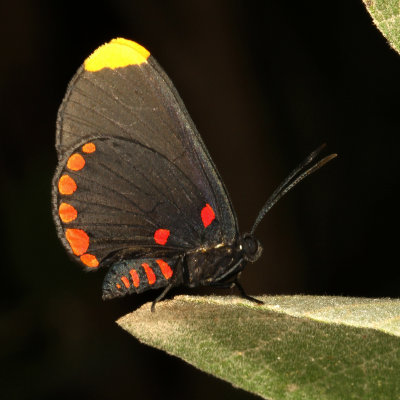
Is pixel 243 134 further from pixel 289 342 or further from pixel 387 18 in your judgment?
pixel 289 342

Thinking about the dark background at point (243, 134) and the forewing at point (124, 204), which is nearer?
the forewing at point (124, 204)

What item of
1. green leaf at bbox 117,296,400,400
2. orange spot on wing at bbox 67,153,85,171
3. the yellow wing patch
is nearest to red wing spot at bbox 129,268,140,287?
green leaf at bbox 117,296,400,400

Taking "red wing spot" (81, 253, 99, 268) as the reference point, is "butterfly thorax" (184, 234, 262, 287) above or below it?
below

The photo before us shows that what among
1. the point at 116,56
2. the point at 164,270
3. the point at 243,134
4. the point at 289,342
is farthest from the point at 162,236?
the point at 243,134

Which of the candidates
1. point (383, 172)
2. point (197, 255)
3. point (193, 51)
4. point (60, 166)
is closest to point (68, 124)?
point (60, 166)

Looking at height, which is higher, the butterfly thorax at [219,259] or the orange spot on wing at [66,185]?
the orange spot on wing at [66,185]

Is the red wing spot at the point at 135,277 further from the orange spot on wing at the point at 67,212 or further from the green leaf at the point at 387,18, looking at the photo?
the green leaf at the point at 387,18

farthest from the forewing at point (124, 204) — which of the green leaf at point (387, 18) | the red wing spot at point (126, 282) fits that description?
the green leaf at point (387, 18)

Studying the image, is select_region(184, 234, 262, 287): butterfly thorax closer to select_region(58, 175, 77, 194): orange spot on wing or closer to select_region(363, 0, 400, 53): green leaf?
select_region(58, 175, 77, 194): orange spot on wing

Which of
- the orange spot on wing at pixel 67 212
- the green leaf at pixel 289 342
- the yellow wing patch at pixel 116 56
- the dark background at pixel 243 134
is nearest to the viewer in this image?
the green leaf at pixel 289 342
